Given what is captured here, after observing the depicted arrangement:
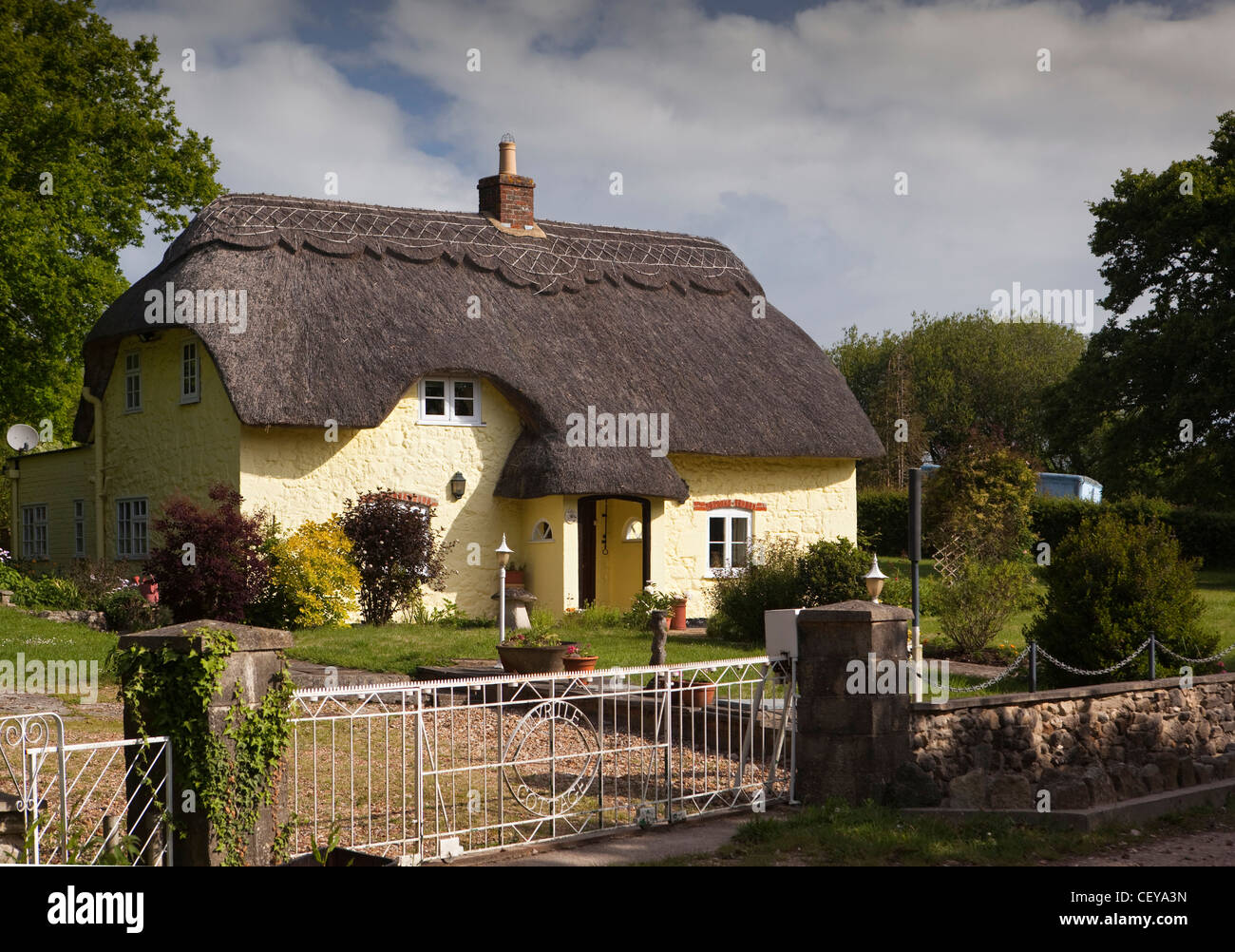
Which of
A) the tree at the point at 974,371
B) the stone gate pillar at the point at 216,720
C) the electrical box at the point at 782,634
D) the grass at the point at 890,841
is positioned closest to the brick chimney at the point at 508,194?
the electrical box at the point at 782,634

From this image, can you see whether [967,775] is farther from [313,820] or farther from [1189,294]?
[1189,294]

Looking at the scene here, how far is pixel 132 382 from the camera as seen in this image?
22328 mm

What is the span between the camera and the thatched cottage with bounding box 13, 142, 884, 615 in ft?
63.8

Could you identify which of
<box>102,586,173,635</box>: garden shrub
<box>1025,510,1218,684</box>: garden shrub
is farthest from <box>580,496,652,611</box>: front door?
Answer: <box>1025,510,1218,684</box>: garden shrub

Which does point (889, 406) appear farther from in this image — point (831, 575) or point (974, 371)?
point (831, 575)

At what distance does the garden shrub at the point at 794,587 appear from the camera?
1759 centimetres

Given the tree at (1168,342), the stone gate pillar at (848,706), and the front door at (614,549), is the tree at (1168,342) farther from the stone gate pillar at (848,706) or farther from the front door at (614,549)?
the stone gate pillar at (848,706)

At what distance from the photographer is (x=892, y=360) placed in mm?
44250

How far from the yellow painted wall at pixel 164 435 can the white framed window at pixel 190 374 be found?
3.8 inches

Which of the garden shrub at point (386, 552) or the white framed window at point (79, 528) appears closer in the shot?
the garden shrub at point (386, 552)

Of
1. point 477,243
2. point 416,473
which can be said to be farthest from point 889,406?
point 416,473

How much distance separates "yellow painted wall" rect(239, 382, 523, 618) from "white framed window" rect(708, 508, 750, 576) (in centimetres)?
335
